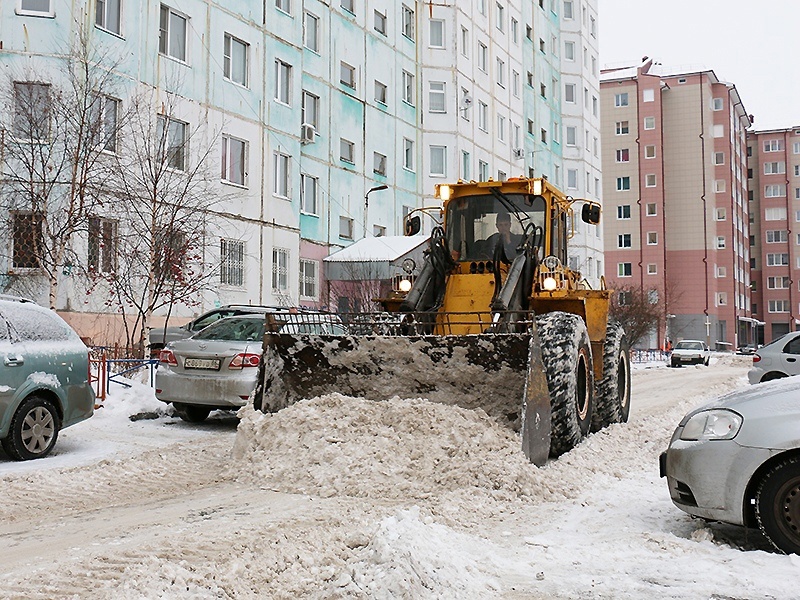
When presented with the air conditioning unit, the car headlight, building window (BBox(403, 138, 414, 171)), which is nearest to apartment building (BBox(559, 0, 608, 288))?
building window (BBox(403, 138, 414, 171))

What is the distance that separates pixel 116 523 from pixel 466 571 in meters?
2.70

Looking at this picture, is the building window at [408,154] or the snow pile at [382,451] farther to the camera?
the building window at [408,154]

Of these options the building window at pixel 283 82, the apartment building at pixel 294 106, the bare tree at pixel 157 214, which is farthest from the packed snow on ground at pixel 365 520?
the building window at pixel 283 82

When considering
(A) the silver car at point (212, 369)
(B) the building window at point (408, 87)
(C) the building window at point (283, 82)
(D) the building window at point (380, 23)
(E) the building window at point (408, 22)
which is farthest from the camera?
(E) the building window at point (408, 22)

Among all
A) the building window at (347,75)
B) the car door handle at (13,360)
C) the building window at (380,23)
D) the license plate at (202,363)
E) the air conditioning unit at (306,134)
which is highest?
the building window at (380,23)

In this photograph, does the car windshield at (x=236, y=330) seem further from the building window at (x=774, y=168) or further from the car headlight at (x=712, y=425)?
the building window at (x=774, y=168)

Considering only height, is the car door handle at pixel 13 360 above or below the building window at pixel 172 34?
below

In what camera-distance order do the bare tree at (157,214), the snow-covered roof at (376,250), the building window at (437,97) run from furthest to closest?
the building window at (437,97), the snow-covered roof at (376,250), the bare tree at (157,214)

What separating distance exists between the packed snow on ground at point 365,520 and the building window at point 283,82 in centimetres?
1934

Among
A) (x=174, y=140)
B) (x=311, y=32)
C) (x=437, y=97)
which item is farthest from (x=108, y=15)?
(x=437, y=97)

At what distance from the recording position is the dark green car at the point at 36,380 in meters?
8.40

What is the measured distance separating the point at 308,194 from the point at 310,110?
3.07 metres

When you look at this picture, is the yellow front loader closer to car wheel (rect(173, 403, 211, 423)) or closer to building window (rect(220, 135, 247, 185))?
car wheel (rect(173, 403, 211, 423))

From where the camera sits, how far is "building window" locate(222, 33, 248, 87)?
81.3ft
